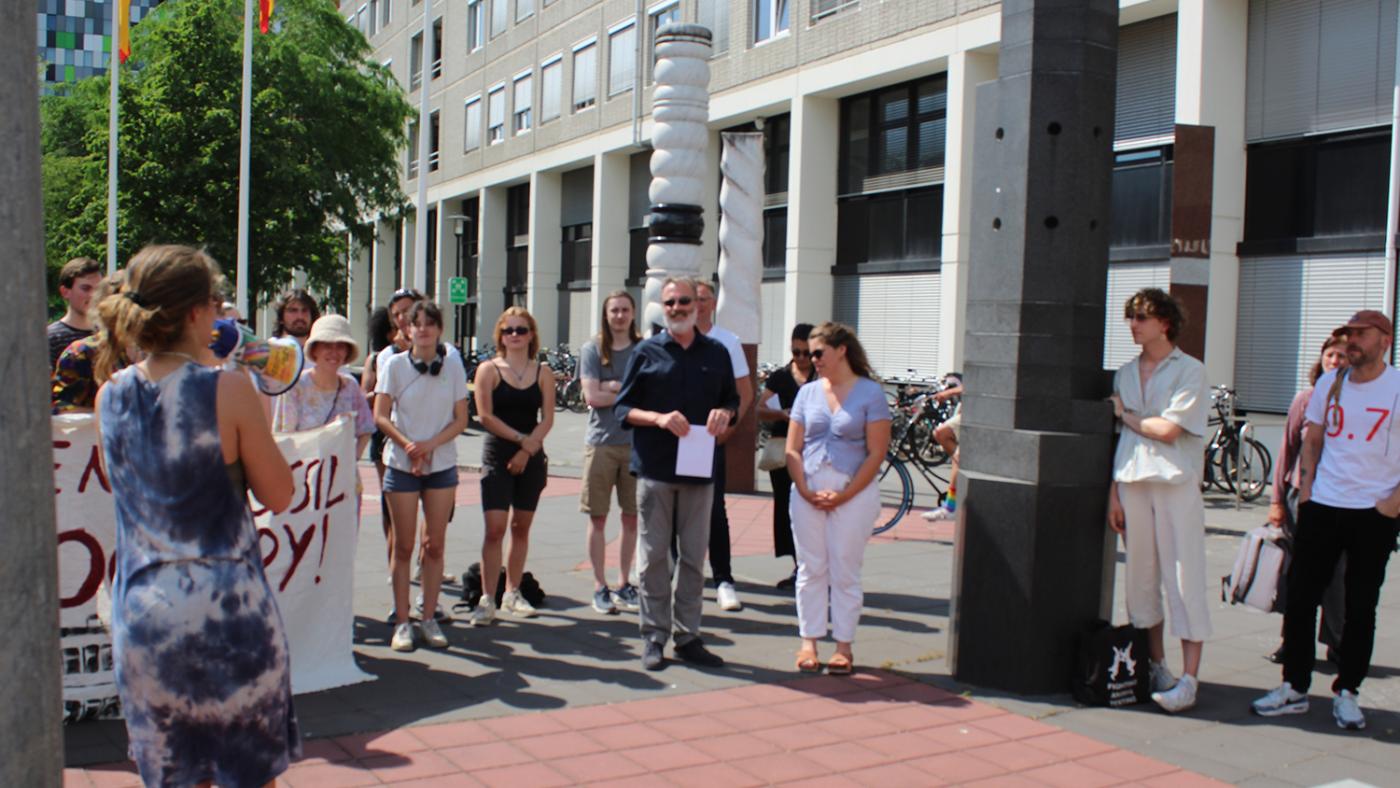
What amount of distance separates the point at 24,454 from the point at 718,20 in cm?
2605

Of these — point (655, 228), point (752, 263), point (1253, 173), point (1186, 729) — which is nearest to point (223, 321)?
point (1186, 729)

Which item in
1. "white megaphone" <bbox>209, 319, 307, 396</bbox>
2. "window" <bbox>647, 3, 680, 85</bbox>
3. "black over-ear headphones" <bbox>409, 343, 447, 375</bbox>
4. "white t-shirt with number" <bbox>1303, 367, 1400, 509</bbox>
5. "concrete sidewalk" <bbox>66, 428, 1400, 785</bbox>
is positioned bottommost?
"concrete sidewalk" <bbox>66, 428, 1400, 785</bbox>

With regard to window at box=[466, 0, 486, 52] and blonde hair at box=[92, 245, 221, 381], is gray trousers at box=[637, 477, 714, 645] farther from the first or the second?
Answer: window at box=[466, 0, 486, 52]

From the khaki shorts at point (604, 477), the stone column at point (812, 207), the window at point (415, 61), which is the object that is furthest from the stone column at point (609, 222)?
the khaki shorts at point (604, 477)

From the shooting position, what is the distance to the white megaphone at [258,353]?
4.05 m

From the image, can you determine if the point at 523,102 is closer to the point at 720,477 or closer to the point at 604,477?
the point at 604,477

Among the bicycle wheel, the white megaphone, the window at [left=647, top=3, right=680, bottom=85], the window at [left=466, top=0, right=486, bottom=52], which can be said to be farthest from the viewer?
the window at [left=466, top=0, right=486, bottom=52]

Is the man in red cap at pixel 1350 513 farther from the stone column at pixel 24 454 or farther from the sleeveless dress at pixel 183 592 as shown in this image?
the stone column at pixel 24 454

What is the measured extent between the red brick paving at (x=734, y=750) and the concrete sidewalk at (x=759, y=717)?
12 mm

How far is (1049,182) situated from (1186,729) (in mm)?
2544

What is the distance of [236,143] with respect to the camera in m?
31.8

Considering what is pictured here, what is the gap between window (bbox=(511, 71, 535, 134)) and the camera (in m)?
36.2

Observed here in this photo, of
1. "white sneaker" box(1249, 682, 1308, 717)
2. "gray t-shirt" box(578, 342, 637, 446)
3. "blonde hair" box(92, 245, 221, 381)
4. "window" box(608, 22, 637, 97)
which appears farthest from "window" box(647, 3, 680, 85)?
"blonde hair" box(92, 245, 221, 381)

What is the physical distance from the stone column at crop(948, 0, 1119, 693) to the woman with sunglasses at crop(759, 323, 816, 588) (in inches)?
99.5
